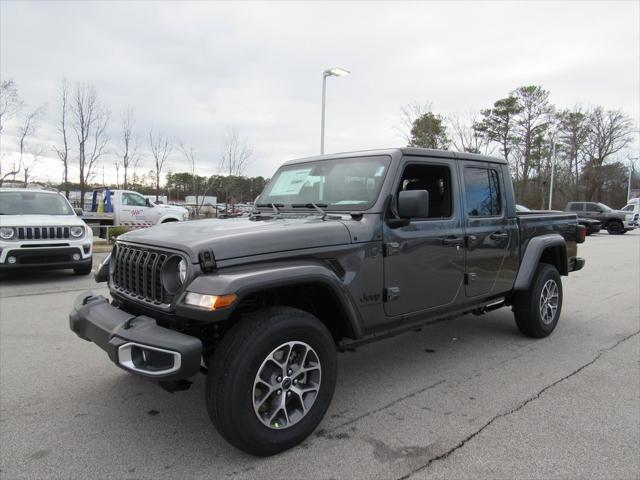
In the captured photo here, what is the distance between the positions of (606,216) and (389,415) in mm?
27909

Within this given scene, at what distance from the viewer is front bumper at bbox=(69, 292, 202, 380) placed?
7.58ft

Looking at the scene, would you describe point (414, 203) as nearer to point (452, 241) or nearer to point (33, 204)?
point (452, 241)

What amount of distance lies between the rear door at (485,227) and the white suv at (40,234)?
7099 millimetres

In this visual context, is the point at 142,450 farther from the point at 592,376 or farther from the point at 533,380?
the point at 592,376

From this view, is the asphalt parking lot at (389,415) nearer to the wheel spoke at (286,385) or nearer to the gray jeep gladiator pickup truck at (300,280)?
the wheel spoke at (286,385)

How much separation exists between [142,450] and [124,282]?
3.56ft

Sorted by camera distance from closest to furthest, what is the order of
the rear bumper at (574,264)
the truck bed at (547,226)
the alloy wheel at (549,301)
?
the truck bed at (547,226)
the alloy wheel at (549,301)
the rear bumper at (574,264)

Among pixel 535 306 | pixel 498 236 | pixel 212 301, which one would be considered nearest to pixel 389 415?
pixel 212 301

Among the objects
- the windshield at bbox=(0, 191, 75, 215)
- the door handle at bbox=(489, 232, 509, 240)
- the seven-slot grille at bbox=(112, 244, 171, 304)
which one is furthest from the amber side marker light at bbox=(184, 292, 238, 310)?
the windshield at bbox=(0, 191, 75, 215)

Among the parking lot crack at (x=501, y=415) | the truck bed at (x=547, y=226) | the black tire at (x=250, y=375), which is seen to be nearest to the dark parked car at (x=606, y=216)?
the truck bed at (x=547, y=226)

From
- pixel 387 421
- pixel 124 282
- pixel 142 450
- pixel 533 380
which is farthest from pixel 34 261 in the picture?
pixel 533 380

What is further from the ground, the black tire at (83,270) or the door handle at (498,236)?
the door handle at (498,236)

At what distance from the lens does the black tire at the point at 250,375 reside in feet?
7.89

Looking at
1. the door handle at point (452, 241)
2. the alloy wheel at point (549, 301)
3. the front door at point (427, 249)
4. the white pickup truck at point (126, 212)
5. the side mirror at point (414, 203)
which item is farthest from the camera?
the white pickup truck at point (126, 212)
